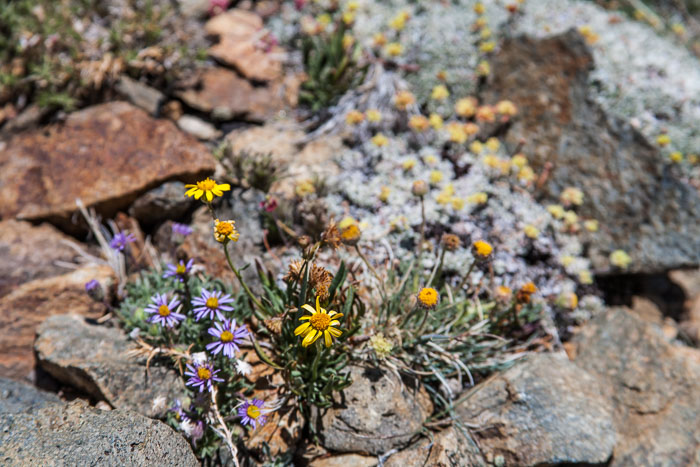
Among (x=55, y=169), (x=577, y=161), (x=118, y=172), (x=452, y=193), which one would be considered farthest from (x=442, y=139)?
(x=55, y=169)

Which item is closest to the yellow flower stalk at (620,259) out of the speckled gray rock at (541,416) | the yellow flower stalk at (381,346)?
the speckled gray rock at (541,416)

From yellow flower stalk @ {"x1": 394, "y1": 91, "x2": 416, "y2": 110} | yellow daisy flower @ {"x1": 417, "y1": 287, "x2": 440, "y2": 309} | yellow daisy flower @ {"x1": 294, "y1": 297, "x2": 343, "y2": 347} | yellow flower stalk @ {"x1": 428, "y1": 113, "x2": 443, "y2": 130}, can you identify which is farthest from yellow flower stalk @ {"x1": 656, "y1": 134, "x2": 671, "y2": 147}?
yellow daisy flower @ {"x1": 294, "y1": 297, "x2": 343, "y2": 347}

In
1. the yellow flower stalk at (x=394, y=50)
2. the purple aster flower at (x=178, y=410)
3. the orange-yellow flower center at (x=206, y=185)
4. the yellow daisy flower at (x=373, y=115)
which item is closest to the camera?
the orange-yellow flower center at (x=206, y=185)

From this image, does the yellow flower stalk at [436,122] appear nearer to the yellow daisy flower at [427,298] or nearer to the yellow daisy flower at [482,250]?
the yellow daisy flower at [482,250]

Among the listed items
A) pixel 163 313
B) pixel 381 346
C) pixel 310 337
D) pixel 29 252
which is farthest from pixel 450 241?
pixel 29 252

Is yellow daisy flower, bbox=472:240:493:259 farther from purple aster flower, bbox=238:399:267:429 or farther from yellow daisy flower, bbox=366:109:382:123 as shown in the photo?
yellow daisy flower, bbox=366:109:382:123

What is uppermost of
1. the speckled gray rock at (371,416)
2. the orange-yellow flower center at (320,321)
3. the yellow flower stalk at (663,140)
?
the orange-yellow flower center at (320,321)

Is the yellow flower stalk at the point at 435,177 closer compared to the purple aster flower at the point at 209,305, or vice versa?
the purple aster flower at the point at 209,305
